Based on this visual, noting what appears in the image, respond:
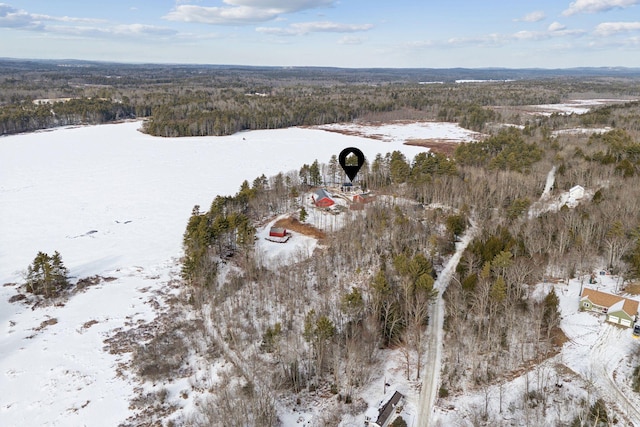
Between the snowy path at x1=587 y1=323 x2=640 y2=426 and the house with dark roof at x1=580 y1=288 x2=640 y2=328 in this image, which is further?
the house with dark roof at x1=580 y1=288 x2=640 y2=328

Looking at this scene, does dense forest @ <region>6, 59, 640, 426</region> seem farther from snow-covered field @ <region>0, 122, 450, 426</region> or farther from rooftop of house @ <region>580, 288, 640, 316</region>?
snow-covered field @ <region>0, 122, 450, 426</region>

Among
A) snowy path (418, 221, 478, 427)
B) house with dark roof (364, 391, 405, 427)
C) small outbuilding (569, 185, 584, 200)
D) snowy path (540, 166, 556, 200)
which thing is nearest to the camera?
house with dark roof (364, 391, 405, 427)

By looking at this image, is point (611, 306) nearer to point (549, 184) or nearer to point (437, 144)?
point (549, 184)

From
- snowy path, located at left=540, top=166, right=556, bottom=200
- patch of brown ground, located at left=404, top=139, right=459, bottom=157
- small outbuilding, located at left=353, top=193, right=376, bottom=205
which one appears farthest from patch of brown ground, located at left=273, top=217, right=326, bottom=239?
patch of brown ground, located at left=404, top=139, right=459, bottom=157

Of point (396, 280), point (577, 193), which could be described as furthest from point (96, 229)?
point (577, 193)

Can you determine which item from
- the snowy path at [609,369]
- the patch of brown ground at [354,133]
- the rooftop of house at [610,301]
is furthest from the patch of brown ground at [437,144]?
the snowy path at [609,369]

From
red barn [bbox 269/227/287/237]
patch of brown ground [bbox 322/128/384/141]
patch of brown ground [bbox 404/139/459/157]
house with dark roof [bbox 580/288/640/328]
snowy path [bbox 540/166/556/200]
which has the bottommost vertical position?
red barn [bbox 269/227/287/237]

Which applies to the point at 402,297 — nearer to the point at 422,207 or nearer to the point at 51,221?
the point at 422,207
